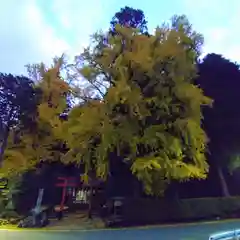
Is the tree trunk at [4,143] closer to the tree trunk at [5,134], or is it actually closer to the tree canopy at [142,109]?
the tree trunk at [5,134]

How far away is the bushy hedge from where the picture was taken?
21.4 m

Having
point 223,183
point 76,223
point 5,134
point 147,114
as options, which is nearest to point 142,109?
point 147,114

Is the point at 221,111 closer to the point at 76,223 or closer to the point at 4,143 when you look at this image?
the point at 76,223

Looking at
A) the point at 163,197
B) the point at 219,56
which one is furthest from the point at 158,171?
the point at 219,56

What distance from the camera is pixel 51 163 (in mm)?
27469

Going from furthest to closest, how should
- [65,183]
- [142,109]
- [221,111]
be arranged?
[221,111] → [65,183] → [142,109]

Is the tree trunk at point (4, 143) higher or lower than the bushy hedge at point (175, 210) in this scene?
higher

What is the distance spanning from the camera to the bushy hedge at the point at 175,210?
70.3 feet

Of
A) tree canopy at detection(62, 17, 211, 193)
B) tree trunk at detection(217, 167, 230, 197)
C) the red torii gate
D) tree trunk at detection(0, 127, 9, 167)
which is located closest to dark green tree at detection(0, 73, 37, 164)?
tree trunk at detection(0, 127, 9, 167)

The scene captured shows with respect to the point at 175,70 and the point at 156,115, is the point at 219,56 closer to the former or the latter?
the point at 175,70

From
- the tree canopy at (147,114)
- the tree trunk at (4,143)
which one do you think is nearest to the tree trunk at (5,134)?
the tree trunk at (4,143)

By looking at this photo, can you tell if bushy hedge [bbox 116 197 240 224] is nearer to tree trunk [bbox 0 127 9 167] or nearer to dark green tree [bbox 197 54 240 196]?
dark green tree [bbox 197 54 240 196]

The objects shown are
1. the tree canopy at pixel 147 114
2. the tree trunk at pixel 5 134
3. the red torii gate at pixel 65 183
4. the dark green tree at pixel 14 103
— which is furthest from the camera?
the tree trunk at pixel 5 134

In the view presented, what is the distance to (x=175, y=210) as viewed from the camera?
22578mm
